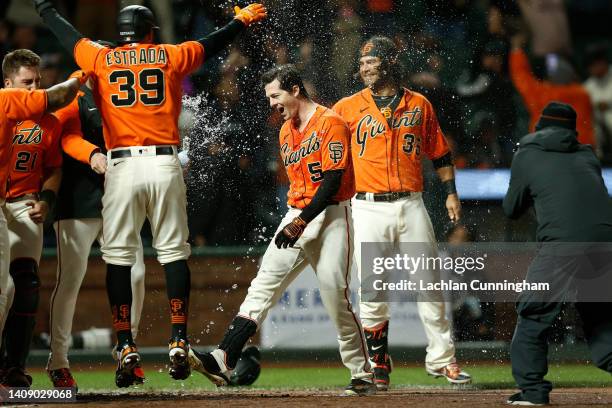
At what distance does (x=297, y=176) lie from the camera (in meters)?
7.04

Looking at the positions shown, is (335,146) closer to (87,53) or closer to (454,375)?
(87,53)

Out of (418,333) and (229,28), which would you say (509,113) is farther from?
(229,28)

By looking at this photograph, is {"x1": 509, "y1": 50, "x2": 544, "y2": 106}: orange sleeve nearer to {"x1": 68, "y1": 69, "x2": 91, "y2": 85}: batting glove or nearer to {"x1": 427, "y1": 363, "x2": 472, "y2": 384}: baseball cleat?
{"x1": 427, "y1": 363, "x2": 472, "y2": 384}: baseball cleat

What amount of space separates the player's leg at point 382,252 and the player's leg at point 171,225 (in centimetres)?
149

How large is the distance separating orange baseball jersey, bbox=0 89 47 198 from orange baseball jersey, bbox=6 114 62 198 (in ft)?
2.14

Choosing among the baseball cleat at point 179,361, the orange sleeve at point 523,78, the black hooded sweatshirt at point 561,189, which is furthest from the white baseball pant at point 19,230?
the orange sleeve at point 523,78

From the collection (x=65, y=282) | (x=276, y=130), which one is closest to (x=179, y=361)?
(x=65, y=282)

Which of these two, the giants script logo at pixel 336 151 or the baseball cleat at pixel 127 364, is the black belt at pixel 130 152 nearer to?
the giants script logo at pixel 336 151

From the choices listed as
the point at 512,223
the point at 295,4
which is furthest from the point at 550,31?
the point at 295,4

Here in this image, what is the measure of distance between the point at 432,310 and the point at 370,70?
5.77 ft

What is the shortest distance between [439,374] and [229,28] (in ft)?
9.33

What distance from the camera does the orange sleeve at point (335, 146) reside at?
267 inches

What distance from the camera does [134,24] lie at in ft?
21.9

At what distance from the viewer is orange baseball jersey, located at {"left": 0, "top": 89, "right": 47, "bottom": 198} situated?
635 cm
